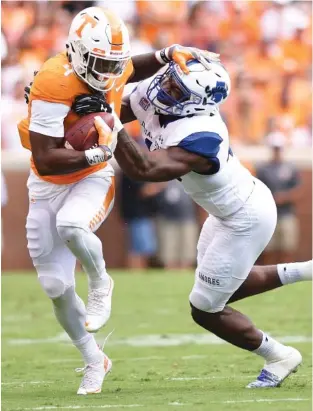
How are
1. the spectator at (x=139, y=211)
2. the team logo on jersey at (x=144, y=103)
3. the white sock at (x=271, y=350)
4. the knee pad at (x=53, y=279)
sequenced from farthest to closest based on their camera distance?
1. the spectator at (x=139, y=211)
2. the white sock at (x=271, y=350)
3. the team logo on jersey at (x=144, y=103)
4. the knee pad at (x=53, y=279)

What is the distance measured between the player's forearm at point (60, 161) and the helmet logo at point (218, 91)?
27.5 inches

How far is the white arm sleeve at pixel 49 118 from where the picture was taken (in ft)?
17.3

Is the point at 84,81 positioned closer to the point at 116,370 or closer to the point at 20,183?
the point at 116,370

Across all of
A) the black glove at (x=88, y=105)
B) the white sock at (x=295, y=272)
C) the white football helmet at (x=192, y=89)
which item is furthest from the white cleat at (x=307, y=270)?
A: the black glove at (x=88, y=105)

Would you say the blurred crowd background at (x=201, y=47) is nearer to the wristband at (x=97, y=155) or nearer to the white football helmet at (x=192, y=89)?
the white football helmet at (x=192, y=89)

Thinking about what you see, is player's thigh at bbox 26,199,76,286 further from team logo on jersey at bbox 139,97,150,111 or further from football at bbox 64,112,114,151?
team logo on jersey at bbox 139,97,150,111

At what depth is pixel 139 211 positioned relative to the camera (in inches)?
509

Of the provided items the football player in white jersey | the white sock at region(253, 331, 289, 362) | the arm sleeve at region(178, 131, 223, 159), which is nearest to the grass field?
the white sock at region(253, 331, 289, 362)

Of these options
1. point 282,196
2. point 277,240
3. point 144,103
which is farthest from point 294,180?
point 144,103

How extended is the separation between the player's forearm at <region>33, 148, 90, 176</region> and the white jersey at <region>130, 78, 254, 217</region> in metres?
0.47

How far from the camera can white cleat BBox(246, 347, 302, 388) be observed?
18.6 feet

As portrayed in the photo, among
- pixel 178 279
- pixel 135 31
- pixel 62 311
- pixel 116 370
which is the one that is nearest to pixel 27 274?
pixel 178 279

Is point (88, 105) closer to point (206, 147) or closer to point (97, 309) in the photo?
point (206, 147)

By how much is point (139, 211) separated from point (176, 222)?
46 cm
